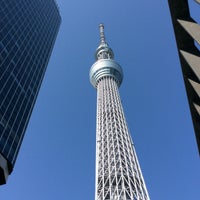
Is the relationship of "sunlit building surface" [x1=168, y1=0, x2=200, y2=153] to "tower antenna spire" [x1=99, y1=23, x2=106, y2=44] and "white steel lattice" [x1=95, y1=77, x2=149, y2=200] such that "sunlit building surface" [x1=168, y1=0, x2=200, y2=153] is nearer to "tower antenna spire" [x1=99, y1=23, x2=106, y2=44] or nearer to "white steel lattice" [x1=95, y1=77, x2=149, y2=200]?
"white steel lattice" [x1=95, y1=77, x2=149, y2=200]

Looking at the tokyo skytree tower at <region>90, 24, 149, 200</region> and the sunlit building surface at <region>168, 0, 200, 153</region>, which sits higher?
the tokyo skytree tower at <region>90, 24, 149, 200</region>

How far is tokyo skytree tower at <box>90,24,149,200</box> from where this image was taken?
54.8 meters

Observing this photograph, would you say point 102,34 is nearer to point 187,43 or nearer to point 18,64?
point 18,64

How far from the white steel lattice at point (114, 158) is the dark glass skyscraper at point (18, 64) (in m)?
20.5

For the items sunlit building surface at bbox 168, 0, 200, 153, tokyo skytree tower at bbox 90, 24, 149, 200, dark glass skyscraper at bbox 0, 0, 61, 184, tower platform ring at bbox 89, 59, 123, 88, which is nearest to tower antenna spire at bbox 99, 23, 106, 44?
tokyo skytree tower at bbox 90, 24, 149, 200

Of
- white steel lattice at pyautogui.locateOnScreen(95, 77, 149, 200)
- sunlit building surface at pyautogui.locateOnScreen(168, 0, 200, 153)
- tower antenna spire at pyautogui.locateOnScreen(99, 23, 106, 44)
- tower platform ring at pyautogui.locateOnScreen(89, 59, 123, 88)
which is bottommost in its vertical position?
sunlit building surface at pyautogui.locateOnScreen(168, 0, 200, 153)

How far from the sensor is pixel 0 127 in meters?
40.2

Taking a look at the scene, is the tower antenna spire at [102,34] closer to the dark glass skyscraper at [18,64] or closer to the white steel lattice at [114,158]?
the dark glass skyscraper at [18,64]

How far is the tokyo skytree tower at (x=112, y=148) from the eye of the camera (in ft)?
180

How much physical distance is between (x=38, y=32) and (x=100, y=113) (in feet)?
99.3

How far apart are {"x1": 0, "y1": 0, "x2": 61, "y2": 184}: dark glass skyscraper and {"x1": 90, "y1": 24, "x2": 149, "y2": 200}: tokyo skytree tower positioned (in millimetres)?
20296

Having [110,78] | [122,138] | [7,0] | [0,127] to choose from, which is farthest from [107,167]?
[7,0]

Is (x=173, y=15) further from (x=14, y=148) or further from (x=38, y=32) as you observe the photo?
(x=38, y=32)

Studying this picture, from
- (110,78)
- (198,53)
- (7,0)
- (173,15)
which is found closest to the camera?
(198,53)
